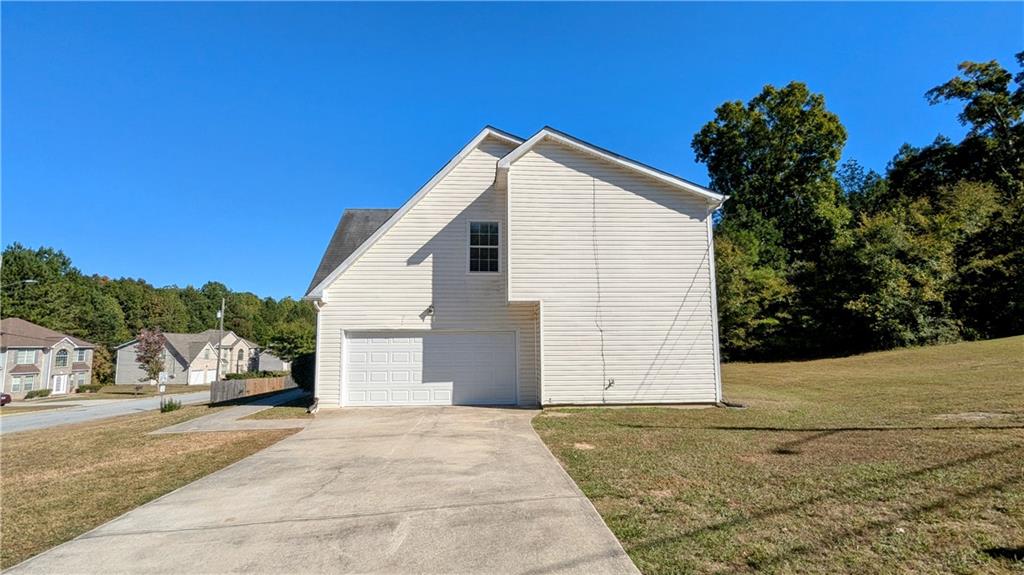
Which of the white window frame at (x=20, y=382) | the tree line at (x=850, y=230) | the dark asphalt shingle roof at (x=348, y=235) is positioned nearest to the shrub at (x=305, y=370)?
the dark asphalt shingle roof at (x=348, y=235)

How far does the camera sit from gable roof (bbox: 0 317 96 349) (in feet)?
130

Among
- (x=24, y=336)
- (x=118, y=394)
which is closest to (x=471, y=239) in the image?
(x=118, y=394)

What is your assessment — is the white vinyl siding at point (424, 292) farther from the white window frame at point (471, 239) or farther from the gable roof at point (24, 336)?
the gable roof at point (24, 336)

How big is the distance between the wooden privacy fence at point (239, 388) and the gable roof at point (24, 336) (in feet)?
95.5

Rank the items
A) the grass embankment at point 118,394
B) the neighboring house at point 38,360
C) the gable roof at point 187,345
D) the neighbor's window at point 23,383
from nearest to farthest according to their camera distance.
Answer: the grass embankment at point 118,394 < the neighboring house at point 38,360 < the neighbor's window at point 23,383 < the gable roof at point 187,345

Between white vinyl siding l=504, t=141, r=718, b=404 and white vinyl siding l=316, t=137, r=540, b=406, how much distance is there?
1.10 metres

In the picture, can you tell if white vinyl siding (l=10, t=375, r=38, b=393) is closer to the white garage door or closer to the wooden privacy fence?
the wooden privacy fence

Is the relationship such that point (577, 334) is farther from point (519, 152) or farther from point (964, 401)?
point (964, 401)

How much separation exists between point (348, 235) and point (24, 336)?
44455mm

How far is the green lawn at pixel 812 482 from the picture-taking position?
352 cm

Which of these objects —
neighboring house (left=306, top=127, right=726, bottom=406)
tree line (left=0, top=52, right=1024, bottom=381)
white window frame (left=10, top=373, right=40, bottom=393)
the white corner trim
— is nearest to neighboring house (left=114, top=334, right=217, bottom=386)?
white window frame (left=10, top=373, right=40, bottom=393)

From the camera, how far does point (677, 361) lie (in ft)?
41.0

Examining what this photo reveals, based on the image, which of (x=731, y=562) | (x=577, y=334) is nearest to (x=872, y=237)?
(x=577, y=334)

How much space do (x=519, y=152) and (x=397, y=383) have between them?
694 cm
